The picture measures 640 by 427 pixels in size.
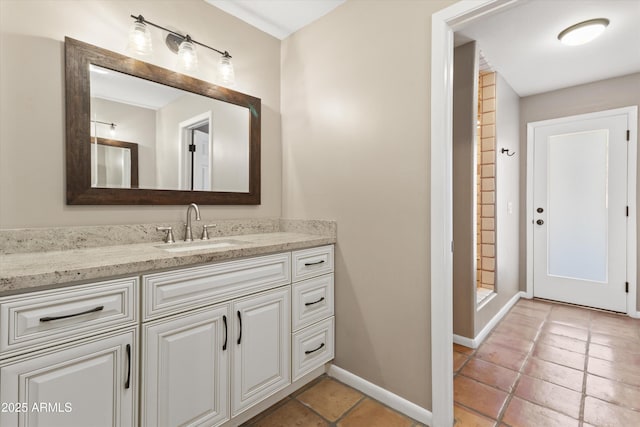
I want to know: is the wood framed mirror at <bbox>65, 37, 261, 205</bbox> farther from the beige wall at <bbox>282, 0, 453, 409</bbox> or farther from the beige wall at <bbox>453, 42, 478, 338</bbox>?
the beige wall at <bbox>453, 42, 478, 338</bbox>

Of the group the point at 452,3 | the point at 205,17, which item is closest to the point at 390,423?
the point at 452,3

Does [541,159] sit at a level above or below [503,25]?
below

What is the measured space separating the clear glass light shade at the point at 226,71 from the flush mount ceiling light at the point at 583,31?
2413 mm

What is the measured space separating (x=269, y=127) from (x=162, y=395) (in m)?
1.77

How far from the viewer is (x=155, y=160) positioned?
172 cm

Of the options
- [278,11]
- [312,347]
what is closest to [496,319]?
[312,347]

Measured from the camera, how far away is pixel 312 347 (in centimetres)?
182

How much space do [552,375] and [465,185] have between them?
1399mm

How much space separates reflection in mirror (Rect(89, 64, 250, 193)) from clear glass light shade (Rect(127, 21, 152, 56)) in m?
0.15

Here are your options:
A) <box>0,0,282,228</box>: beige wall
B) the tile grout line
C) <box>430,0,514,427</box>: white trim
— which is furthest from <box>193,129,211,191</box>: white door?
the tile grout line

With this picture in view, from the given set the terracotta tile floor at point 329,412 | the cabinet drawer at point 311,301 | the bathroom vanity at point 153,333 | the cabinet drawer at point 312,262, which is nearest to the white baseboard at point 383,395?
the terracotta tile floor at point 329,412

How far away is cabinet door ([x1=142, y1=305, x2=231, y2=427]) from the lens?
3.80 feet

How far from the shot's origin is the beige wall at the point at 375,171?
5.18 feet

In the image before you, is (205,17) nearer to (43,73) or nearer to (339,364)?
(43,73)
